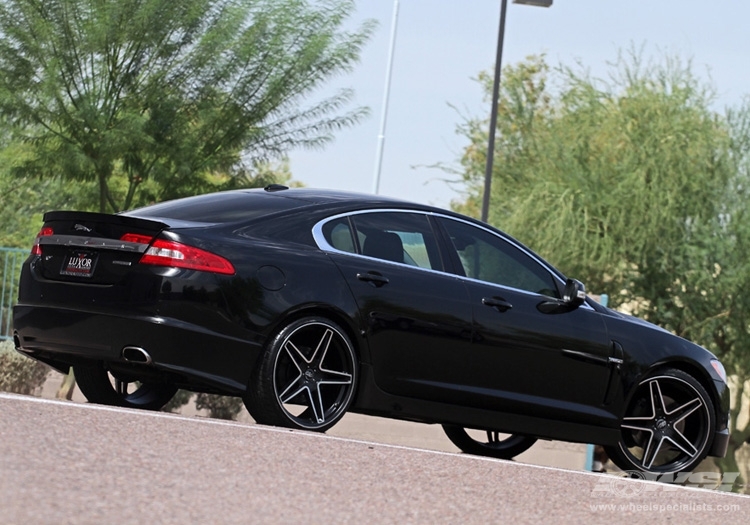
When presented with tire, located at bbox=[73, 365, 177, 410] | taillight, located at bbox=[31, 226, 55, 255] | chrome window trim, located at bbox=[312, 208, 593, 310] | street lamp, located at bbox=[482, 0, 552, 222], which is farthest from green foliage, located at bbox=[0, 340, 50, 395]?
street lamp, located at bbox=[482, 0, 552, 222]

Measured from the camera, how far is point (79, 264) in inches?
330

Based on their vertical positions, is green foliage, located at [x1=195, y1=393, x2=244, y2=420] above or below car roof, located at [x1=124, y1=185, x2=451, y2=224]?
below

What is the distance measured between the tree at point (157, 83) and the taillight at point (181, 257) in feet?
43.7

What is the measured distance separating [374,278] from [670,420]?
104 inches

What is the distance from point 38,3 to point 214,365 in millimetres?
14514

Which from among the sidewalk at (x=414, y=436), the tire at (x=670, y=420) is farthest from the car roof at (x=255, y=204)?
the sidewalk at (x=414, y=436)

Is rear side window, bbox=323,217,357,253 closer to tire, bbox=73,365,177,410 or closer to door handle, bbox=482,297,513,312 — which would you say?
door handle, bbox=482,297,513,312

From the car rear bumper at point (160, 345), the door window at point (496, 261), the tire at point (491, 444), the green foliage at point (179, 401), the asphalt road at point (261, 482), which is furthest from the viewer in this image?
the green foliage at point (179, 401)

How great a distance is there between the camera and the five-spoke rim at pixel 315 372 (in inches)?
329

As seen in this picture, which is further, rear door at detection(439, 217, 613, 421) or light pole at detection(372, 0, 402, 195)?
light pole at detection(372, 0, 402, 195)

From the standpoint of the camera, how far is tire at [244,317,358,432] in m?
8.20

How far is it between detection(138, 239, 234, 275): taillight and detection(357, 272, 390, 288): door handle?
0.89 meters

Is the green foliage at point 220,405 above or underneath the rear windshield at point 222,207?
underneath

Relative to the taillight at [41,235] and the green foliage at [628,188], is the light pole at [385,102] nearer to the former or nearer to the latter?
the green foliage at [628,188]
